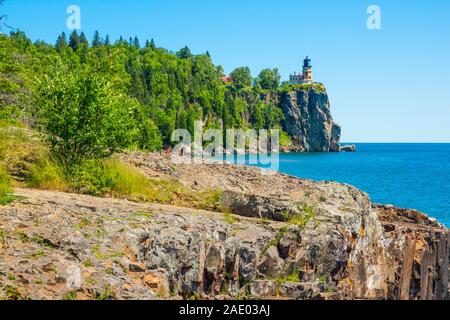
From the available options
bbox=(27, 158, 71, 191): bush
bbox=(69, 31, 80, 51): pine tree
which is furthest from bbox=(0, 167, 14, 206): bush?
bbox=(69, 31, 80, 51): pine tree

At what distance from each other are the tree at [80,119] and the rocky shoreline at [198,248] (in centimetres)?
362

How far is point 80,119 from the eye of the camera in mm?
19156

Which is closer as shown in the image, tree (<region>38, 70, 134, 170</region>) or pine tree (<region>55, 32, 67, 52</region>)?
tree (<region>38, 70, 134, 170</region>)

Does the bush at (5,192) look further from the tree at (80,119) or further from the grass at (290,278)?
the grass at (290,278)

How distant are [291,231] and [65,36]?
182274 mm

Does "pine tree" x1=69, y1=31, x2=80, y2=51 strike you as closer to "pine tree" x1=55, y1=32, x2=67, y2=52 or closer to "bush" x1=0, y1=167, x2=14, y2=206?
"pine tree" x1=55, y1=32, x2=67, y2=52

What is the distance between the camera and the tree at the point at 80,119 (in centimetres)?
1892

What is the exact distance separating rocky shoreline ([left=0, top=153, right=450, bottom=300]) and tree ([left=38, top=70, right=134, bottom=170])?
3.62 m

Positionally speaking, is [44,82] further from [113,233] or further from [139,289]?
[139,289]

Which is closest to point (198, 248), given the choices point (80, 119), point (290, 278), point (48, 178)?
point (290, 278)

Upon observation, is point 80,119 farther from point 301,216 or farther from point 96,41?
point 96,41

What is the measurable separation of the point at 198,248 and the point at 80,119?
29.3 feet

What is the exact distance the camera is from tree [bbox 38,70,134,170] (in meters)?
18.9

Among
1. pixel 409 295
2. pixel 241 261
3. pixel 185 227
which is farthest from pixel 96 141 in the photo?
pixel 409 295
